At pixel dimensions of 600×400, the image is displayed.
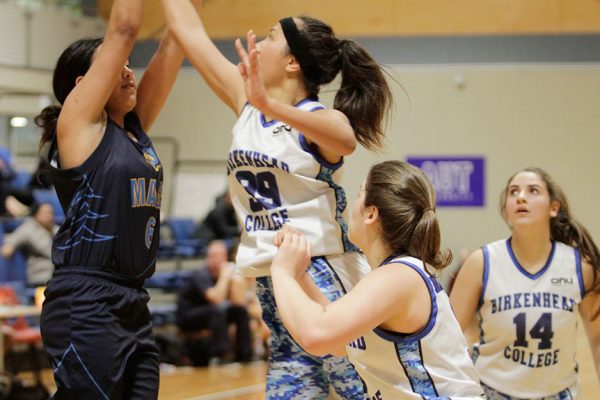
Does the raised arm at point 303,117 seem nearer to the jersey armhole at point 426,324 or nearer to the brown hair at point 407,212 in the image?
the brown hair at point 407,212

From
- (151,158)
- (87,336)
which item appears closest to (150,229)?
(151,158)

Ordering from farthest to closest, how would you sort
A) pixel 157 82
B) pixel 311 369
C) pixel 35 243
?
1. pixel 35 243
2. pixel 157 82
3. pixel 311 369

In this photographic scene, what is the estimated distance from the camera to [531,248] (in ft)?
12.0

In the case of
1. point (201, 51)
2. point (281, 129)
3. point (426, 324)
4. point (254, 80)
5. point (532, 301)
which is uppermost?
point (201, 51)

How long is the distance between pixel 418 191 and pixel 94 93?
93cm

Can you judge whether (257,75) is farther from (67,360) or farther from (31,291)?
(31,291)

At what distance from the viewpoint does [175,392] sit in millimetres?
7020

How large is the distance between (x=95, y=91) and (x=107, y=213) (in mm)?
338

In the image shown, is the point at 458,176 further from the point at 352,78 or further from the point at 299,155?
the point at 299,155

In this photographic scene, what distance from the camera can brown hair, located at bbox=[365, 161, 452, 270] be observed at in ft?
7.52

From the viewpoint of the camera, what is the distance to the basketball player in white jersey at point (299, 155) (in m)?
2.76

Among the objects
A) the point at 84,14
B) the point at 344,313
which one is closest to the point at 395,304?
the point at 344,313

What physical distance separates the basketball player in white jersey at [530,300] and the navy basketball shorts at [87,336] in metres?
1.52

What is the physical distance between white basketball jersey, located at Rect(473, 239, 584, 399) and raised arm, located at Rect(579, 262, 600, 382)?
33mm
